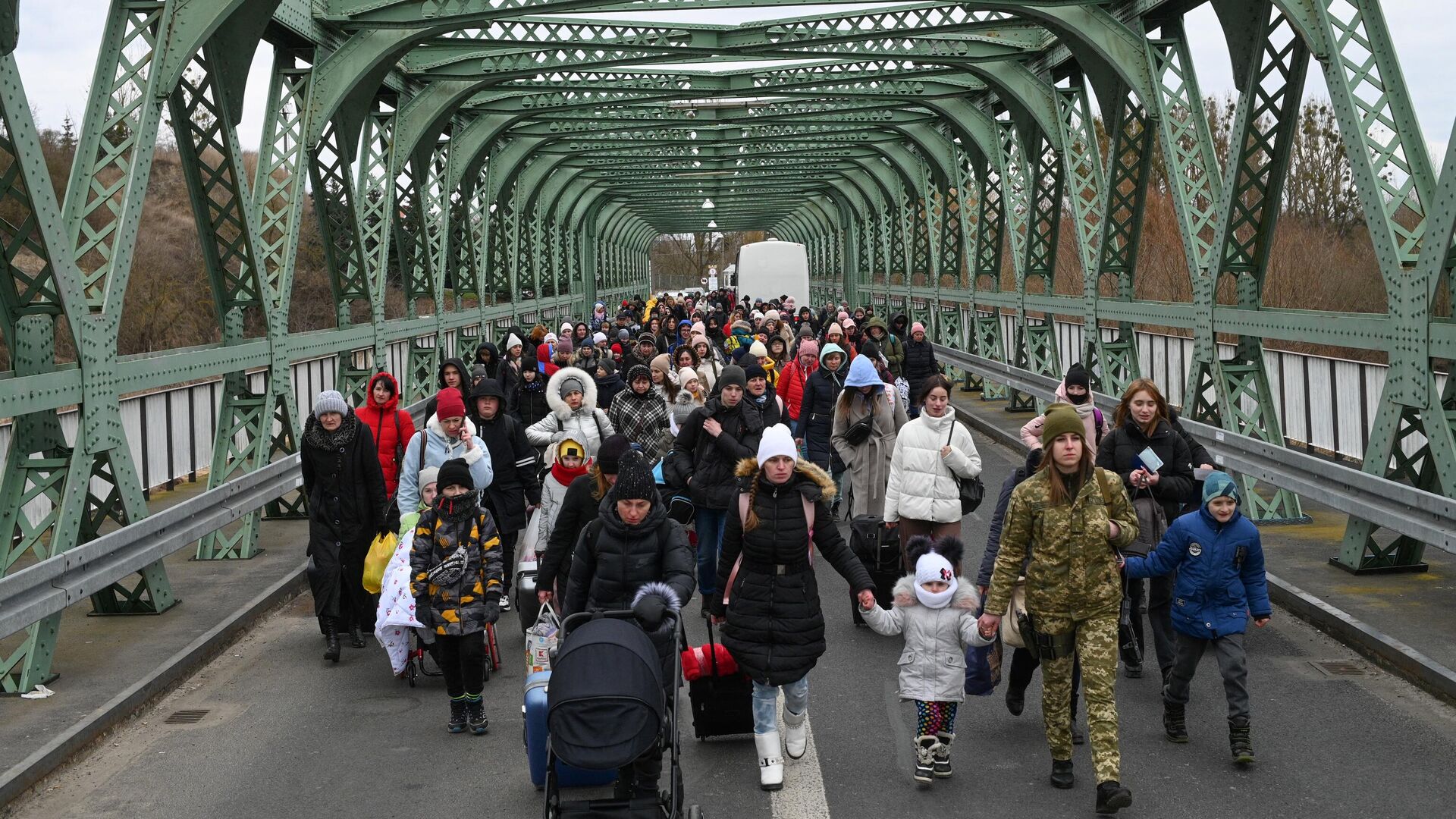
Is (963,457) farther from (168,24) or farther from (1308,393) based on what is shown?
(1308,393)

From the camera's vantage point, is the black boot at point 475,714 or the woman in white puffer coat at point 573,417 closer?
the black boot at point 475,714

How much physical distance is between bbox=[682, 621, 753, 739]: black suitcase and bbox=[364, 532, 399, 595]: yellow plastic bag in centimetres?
252

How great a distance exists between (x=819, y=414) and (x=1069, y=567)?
662cm

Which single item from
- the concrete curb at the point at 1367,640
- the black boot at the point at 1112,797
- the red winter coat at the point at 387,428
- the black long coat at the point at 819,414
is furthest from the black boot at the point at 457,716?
the black long coat at the point at 819,414

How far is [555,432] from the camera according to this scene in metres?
10.1

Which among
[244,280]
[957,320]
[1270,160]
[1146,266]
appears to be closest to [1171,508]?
[1270,160]

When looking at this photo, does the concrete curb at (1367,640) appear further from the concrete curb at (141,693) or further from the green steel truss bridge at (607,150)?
the concrete curb at (141,693)

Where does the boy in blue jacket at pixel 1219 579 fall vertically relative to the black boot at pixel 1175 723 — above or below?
above

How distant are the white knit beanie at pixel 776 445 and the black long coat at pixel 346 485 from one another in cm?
340

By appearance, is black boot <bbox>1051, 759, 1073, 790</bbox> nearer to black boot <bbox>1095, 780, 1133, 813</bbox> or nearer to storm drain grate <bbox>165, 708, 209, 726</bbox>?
black boot <bbox>1095, 780, 1133, 813</bbox>

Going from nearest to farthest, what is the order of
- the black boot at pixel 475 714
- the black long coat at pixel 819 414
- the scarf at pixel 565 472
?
the black boot at pixel 475 714 → the scarf at pixel 565 472 → the black long coat at pixel 819 414

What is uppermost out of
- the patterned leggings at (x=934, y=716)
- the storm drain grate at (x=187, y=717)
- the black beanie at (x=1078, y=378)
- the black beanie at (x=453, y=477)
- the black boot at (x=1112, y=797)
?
the black beanie at (x=1078, y=378)

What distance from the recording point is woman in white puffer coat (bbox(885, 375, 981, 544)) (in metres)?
8.97

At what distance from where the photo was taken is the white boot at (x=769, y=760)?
657 centimetres
